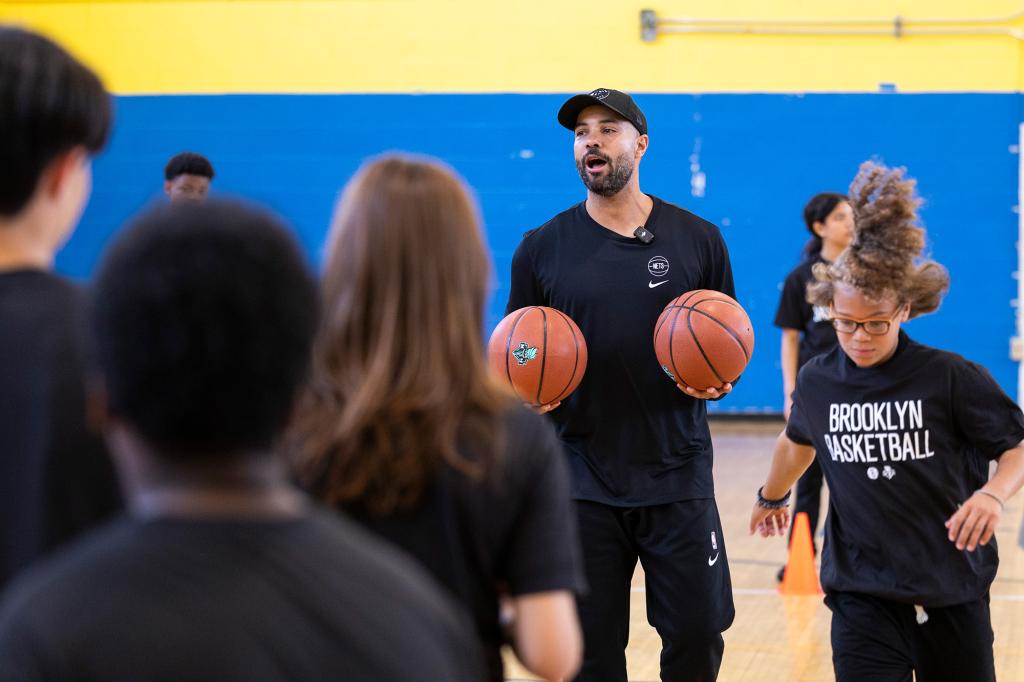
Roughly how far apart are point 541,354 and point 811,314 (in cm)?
318

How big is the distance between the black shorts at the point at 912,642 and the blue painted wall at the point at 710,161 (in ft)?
24.4

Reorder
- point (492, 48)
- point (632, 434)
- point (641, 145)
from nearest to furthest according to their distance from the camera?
point (632, 434) < point (641, 145) < point (492, 48)

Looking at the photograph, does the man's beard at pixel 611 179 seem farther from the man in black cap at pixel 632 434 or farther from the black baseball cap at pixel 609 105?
the black baseball cap at pixel 609 105

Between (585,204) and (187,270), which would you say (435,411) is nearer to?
(187,270)

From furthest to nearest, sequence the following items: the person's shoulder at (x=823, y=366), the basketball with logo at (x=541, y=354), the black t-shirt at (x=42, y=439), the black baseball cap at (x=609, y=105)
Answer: the black baseball cap at (x=609, y=105) < the basketball with logo at (x=541, y=354) < the person's shoulder at (x=823, y=366) < the black t-shirt at (x=42, y=439)

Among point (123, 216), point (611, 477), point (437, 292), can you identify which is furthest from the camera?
point (123, 216)

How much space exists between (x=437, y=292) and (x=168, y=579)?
2.58 ft

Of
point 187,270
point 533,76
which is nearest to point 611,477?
point 187,270

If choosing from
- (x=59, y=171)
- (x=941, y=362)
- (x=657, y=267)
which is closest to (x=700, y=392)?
(x=657, y=267)

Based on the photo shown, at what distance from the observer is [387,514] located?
175 centimetres

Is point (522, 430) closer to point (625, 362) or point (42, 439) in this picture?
point (42, 439)

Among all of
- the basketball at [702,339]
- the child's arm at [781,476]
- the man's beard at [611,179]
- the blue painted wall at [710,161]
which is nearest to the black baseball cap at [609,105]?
the man's beard at [611,179]

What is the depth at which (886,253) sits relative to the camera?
3.48 metres

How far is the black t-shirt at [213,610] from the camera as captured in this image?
0.99 meters
